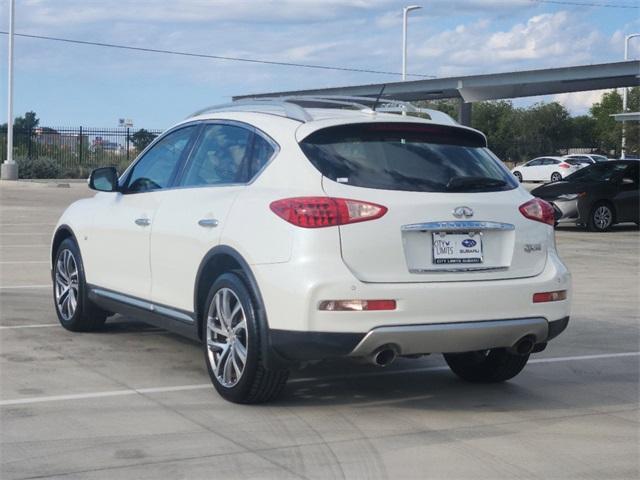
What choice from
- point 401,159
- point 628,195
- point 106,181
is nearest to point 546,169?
point 628,195

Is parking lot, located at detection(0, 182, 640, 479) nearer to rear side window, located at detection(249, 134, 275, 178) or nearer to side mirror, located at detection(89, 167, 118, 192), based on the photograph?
side mirror, located at detection(89, 167, 118, 192)

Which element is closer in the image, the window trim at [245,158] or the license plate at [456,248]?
the license plate at [456,248]

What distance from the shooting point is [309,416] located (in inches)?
253

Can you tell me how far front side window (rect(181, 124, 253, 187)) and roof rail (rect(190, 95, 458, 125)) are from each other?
209mm

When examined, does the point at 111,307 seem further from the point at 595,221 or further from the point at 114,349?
the point at 595,221

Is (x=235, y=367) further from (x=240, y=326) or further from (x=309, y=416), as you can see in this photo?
(x=309, y=416)

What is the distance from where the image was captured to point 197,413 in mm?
6430

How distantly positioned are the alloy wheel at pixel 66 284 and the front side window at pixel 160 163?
110 cm

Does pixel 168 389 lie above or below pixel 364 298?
below

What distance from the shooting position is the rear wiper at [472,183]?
652 cm

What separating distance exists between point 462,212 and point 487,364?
4.92 feet

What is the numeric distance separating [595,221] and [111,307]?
53.5ft

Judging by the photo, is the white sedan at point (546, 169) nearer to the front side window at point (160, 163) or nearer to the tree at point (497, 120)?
the tree at point (497, 120)

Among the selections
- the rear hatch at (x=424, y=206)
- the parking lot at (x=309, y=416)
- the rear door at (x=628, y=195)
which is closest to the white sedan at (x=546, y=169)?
the rear door at (x=628, y=195)
